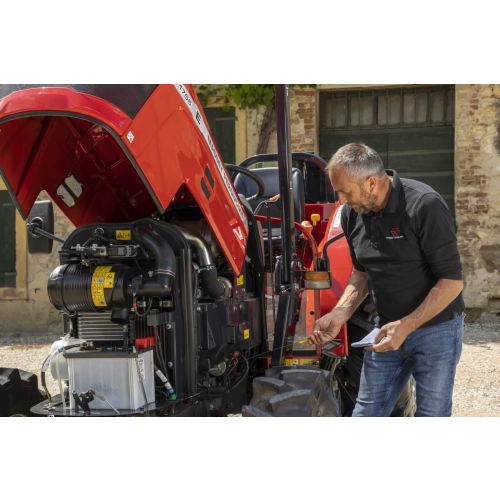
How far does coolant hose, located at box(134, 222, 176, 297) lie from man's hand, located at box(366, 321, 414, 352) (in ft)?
3.14

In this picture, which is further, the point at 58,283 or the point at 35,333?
the point at 35,333

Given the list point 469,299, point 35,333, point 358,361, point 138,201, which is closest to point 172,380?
point 138,201

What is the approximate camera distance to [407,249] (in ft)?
10.1

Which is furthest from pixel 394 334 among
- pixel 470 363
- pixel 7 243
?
pixel 7 243

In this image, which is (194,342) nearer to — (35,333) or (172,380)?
(172,380)

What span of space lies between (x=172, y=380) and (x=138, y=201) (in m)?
0.95

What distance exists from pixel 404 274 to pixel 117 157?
1.48 metres

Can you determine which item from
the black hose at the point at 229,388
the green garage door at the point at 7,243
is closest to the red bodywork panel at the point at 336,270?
the black hose at the point at 229,388

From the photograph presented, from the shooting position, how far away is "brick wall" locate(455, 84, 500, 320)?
9812mm

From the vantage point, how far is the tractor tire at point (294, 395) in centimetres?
312

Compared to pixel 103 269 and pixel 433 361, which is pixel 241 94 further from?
pixel 433 361

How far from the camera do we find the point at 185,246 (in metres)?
3.20

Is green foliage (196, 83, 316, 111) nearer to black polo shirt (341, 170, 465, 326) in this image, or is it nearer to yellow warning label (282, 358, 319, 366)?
yellow warning label (282, 358, 319, 366)

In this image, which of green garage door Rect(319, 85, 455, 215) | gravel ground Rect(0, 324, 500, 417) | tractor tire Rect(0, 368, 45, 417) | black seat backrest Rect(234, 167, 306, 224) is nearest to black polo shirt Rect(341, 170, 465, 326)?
black seat backrest Rect(234, 167, 306, 224)
